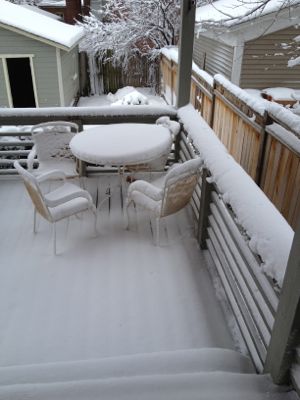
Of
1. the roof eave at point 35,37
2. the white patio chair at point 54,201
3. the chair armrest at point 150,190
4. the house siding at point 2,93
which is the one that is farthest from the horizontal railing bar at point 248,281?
the house siding at point 2,93

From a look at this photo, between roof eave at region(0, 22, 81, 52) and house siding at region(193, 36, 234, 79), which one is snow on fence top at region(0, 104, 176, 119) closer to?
house siding at region(193, 36, 234, 79)

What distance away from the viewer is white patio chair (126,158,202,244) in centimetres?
261

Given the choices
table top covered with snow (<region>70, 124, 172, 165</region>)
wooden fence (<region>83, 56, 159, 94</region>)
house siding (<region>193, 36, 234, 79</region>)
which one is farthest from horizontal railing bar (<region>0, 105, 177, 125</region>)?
wooden fence (<region>83, 56, 159, 94</region>)

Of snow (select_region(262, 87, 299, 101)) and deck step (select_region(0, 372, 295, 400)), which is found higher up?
deck step (select_region(0, 372, 295, 400))

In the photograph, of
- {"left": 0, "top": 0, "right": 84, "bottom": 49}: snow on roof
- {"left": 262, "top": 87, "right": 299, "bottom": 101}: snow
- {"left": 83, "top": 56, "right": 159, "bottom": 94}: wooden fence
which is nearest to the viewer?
{"left": 262, "top": 87, "right": 299, "bottom": 101}: snow

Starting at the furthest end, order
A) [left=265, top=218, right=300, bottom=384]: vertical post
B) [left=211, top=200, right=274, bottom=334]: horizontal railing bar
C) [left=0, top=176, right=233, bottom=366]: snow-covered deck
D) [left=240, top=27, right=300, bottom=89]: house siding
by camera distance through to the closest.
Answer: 1. [left=240, top=27, right=300, bottom=89]: house siding
2. [left=0, top=176, right=233, bottom=366]: snow-covered deck
3. [left=211, top=200, right=274, bottom=334]: horizontal railing bar
4. [left=265, top=218, right=300, bottom=384]: vertical post

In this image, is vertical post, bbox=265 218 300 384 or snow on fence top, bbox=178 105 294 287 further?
snow on fence top, bbox=178 105 294 287

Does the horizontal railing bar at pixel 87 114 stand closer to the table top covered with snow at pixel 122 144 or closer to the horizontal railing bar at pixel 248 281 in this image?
the table top covered with snow at pixel 122 144

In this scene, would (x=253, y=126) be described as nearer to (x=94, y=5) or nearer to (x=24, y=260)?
(x=24, y=260)

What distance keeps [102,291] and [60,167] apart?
5.42 feet

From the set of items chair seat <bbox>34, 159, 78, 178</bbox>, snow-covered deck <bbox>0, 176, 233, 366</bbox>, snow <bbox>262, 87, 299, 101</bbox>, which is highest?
chair seat <bbox>34, 159, 78, 178</bbox>

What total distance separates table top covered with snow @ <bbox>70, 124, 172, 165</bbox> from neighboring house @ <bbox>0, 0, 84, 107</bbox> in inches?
219

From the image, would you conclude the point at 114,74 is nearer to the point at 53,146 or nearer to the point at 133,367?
the point at 53,146

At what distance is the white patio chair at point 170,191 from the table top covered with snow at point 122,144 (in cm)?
30
